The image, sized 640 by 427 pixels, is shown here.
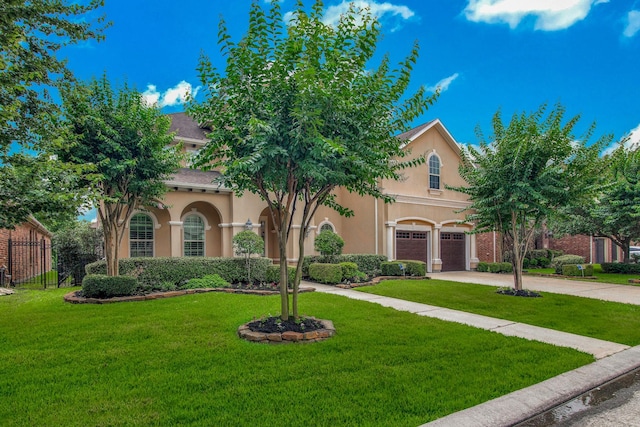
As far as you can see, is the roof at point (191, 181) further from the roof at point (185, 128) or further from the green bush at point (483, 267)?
the green bush at point (483, 267)

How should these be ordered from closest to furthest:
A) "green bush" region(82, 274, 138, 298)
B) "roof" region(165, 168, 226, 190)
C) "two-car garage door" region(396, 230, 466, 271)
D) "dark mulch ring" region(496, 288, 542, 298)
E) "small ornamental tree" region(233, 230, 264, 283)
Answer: "green bush" region(82, 274, 138, 298) < "dark mulch ring" region(496, 288, 542, 298) < "small ornamental tree" region(233, 230, 264, 283) < "roof" region(165, 168, 226, 190) < "two-car garage door" region(396, 230, 466, 271)

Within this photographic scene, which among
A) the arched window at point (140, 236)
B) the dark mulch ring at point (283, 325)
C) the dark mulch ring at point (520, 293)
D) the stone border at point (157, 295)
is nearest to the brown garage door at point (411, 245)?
the dark mulch ring at point (520, 293)

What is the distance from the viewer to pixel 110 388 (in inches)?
161

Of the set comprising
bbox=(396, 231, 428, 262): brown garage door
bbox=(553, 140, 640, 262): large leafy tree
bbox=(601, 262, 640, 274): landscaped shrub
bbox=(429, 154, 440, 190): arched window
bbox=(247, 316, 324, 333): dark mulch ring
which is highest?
bbox=(429, 154, 440, 190): arched window

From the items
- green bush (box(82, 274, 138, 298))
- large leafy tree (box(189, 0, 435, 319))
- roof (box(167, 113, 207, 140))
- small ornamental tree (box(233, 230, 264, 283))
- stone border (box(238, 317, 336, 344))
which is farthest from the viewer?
roof (box(167, 113, 207, 140))

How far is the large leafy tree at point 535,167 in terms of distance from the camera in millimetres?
10617

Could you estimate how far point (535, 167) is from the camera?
11.1 metres

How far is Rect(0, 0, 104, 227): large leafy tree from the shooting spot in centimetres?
549

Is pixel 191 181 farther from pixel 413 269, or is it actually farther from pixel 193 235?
pixel 413 269

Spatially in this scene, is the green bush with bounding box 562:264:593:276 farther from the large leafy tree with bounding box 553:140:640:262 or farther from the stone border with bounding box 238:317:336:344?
the stone border with bounding box 238:317:336:344

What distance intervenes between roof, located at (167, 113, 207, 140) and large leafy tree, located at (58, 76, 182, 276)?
17.7 ft

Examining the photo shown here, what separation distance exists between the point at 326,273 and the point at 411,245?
287 inches

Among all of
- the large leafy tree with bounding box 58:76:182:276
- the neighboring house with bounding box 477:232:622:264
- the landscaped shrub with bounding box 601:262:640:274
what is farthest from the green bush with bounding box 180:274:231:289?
the neighboring house with bounding box 477:232:622:264

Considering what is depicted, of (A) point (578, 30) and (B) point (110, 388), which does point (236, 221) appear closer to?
(B) point (110, 388)
